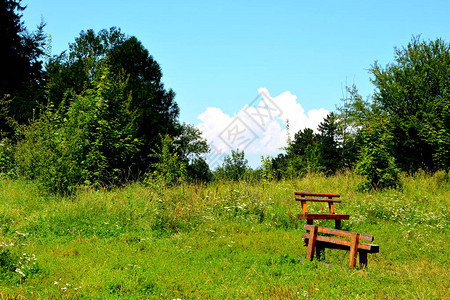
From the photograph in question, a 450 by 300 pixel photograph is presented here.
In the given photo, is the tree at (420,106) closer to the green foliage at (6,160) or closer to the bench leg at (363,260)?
the bench leg at (363,260)

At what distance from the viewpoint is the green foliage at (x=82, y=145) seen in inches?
432

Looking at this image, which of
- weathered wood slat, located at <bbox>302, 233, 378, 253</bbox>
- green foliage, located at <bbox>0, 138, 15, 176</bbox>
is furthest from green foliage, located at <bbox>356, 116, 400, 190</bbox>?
green foliage, located at <bbox>0, 138, 15, 176</bbox>

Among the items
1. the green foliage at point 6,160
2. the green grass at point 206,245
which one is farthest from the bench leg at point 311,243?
the green foliage at point 6,160

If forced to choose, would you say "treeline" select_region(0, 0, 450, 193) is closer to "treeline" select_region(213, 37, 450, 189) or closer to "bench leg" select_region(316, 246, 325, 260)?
"treeline" select_region(213, 37, 450, 189)

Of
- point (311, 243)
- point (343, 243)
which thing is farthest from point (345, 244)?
point (311, 243)

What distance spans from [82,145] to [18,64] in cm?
A: 2002

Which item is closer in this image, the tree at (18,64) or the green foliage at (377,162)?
the green foliage at (377,162)

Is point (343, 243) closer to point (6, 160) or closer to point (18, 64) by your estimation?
point (6, 160)

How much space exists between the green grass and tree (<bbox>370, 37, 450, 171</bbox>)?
7407 millimetres

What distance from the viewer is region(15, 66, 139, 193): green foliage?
1096 cm

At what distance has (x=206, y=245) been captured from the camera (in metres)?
7.46

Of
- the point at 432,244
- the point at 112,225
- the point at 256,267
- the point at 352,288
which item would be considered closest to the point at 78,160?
the point at 112,225

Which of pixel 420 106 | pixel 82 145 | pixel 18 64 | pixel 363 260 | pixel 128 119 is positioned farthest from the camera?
pixel 18 64

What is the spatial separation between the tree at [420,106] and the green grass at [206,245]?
24.3ft
